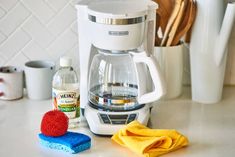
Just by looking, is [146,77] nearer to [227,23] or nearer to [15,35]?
[227,23]

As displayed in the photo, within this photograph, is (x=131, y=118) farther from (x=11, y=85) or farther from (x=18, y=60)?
(x=18, y=60)

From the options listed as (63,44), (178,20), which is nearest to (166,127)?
(178,20)

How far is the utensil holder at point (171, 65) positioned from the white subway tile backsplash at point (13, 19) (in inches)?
18.8

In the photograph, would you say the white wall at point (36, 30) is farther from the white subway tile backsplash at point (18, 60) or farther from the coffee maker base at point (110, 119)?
the coffee maker base at point (110, 119)

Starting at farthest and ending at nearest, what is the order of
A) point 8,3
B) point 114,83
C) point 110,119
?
1. point 8,3
2. point 114,83
3. point 110,119

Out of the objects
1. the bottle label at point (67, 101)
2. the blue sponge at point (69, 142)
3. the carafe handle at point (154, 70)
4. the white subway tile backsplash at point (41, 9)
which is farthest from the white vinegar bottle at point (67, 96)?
the white subway tile backsplash at point (41, 9)

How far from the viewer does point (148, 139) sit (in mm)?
1427

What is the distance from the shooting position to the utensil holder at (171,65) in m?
1.75

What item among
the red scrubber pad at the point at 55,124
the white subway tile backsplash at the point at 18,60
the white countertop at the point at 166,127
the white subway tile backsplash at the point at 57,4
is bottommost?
the white countertop at the point at 166,127

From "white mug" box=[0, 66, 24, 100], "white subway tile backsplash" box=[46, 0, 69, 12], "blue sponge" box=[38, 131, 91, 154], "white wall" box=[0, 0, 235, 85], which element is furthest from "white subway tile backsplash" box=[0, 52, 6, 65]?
"blue sponge" box=[38, 131, 91, 154]

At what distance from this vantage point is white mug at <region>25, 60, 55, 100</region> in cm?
174

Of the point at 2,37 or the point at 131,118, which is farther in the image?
the point at 2,37

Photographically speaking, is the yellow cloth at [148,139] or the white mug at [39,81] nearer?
the yellow cloth at [148,139]

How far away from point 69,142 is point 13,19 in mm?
619
